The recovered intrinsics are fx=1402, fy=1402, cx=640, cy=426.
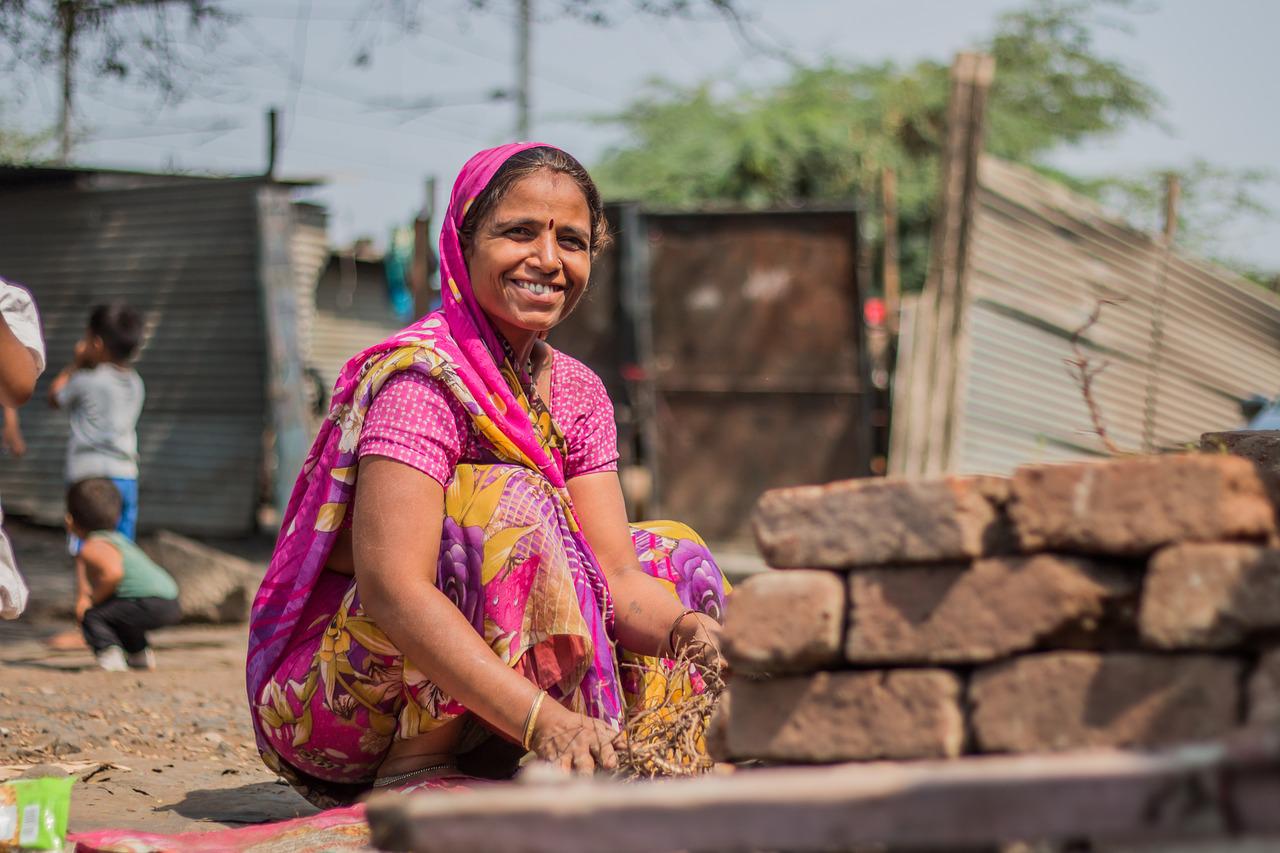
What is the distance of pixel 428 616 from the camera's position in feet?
8.69

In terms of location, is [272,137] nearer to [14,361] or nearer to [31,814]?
[14,361]

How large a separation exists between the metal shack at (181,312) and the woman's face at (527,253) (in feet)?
24.3

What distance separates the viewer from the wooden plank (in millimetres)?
1421

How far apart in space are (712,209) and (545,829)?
844cm

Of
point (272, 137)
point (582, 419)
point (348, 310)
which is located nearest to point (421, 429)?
point (582, 419)

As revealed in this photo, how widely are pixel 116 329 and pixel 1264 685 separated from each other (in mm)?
6509

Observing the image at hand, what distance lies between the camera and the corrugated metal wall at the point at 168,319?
10906mm

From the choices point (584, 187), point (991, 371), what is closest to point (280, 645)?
point (584, 187)

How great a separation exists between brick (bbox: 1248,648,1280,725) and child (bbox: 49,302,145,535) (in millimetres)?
6240

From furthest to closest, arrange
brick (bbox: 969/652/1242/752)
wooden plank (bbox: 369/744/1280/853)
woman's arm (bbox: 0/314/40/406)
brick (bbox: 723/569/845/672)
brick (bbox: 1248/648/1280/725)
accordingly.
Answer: woman's arm (bbox: 0/314/40/406) → brick (bbox: 723/569/845/672) → brick (bbox: 969/652/1242/752) → brick (bbox: 1248/648/1280/725) → wooden plank (bbox: 369/744/1280/853)

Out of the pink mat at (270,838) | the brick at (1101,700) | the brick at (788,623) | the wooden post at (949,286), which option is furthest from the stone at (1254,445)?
the wooden post at (949,286)

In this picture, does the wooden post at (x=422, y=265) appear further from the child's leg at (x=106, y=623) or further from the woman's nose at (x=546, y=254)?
the woman's nose at (x=546, y=254)

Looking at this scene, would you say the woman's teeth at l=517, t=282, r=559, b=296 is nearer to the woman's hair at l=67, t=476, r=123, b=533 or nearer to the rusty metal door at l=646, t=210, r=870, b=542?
the woman's hair at l=67, t=476, r=123, b=533

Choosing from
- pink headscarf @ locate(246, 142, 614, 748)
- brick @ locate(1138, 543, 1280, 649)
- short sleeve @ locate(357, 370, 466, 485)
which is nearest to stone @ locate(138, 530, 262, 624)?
pink headscarf @ locate(246, 142, 614, 748)
